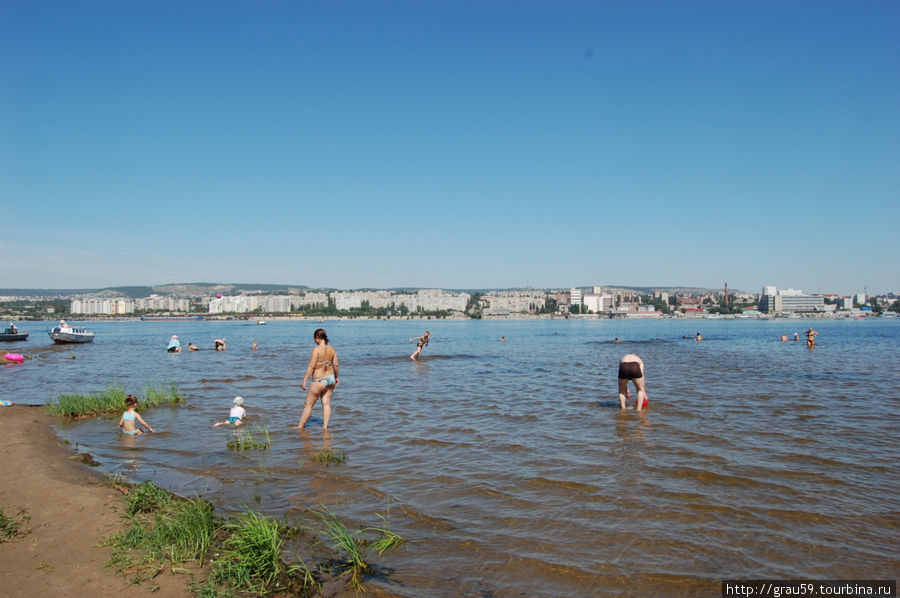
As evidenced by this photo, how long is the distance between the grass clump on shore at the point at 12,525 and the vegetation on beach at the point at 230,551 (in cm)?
102

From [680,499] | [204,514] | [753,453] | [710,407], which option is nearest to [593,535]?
[680,499]

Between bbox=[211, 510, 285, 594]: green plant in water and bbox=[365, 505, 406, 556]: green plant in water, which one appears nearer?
bbox=[211, 510, 285, 594]: green plant in water

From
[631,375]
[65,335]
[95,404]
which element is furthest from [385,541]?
[65,335]

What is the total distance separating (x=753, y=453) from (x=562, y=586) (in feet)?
21.6

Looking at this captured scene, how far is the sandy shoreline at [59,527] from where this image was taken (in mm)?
5008

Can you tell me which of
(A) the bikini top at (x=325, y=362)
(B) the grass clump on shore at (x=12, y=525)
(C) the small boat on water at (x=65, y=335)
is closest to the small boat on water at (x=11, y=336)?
(C) the small boat on water at (x=65, y=335)

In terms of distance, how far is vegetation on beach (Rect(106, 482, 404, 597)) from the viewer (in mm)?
5184

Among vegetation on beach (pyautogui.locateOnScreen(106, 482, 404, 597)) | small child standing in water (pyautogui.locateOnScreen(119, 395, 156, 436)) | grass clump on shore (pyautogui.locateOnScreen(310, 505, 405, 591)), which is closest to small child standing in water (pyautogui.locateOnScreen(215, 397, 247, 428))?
small child standing in water (pyautogui.locateOnScreen(119, 395, 156, 436))

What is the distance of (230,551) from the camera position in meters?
5.52

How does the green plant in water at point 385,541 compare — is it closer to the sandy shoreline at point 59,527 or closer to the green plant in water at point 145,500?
the sandy shoreline at point 59,527

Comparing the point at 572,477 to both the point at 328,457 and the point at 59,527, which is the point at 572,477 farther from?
the point at 59,527

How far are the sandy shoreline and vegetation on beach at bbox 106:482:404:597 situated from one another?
0.57 ft

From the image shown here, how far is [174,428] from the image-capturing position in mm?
13219

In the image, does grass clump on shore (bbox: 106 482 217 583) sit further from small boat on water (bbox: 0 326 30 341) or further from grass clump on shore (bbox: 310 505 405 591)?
small boat on water (bbox: 0 326 30 341)
